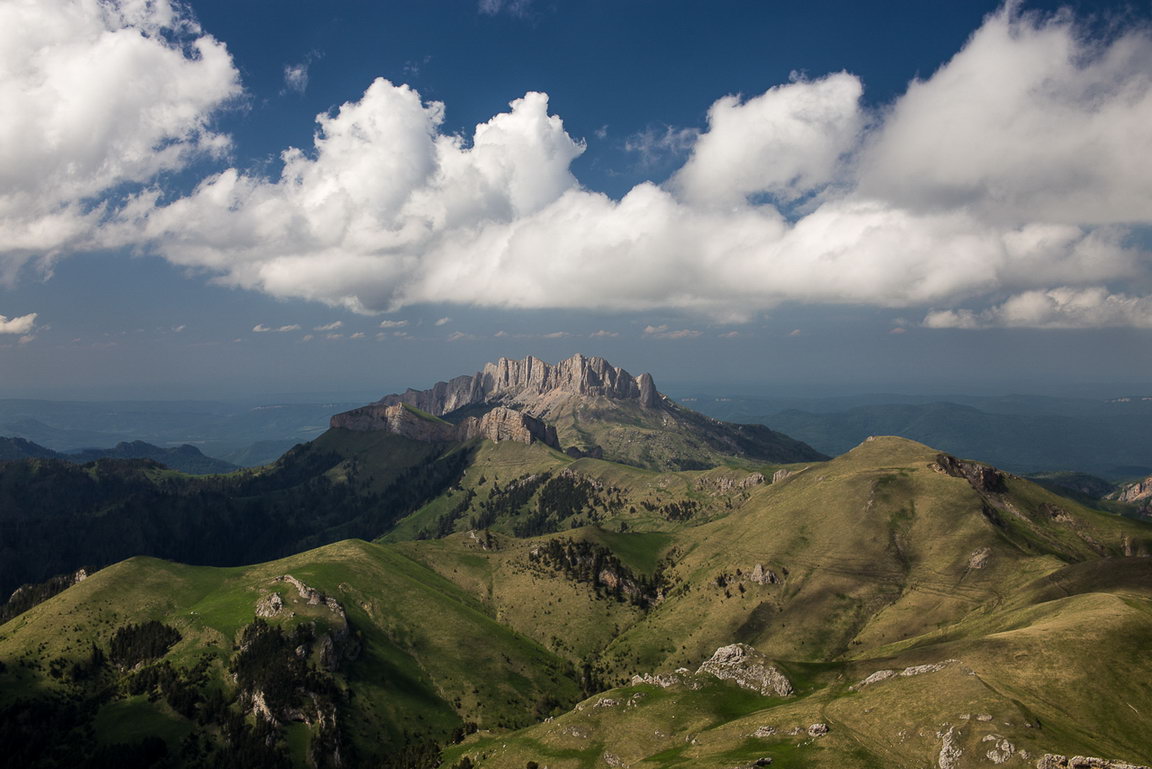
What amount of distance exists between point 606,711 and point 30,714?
531 feet

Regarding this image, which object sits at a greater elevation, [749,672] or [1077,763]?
[1077,763]

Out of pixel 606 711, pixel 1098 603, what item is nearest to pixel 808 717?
pixel 606 711

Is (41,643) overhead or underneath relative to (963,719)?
underneath

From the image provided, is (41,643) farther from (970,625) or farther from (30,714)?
(970,625)

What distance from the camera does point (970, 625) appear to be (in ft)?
632

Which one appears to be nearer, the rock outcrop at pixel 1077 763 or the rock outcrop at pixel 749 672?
the rock outcrop at pixel 1077 763

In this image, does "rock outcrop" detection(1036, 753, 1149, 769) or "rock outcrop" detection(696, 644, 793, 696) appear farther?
"rock outcrop" detection(696, 644, 793, 696)

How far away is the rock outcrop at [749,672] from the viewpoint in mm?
155250

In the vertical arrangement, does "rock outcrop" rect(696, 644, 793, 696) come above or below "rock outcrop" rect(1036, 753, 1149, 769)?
below

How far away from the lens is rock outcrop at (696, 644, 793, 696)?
15525 centimetres

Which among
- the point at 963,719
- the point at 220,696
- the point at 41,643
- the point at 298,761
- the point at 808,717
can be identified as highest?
the point at 963,719

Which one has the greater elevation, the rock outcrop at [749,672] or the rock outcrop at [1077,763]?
the rock outcrop at [1077,763]

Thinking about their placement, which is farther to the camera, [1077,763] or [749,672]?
[749,672]

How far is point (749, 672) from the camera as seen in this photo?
16225cm
